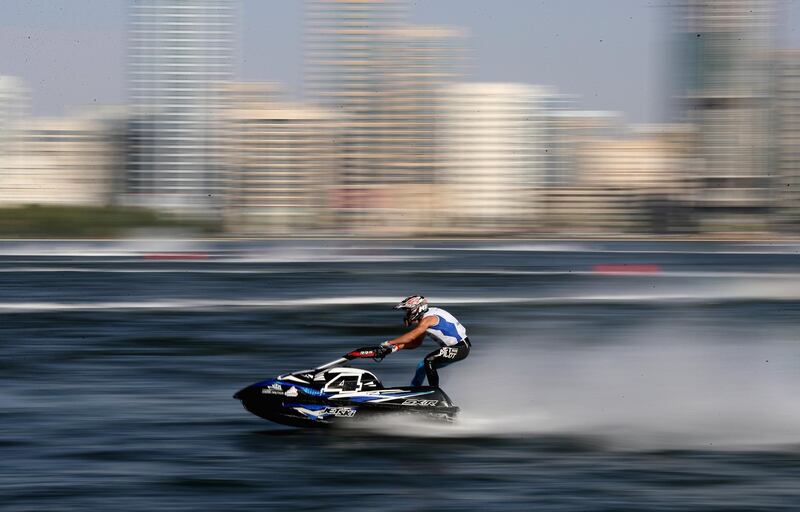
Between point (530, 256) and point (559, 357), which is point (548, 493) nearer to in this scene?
A: point (559, 357)

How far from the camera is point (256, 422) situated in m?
19.6

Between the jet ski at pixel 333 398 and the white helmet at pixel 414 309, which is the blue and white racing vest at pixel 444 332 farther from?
the jet ski at pixel 333 398

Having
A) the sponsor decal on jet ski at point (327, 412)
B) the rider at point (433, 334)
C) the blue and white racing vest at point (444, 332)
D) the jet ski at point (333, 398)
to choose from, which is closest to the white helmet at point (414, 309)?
the rider at point (433, 334)

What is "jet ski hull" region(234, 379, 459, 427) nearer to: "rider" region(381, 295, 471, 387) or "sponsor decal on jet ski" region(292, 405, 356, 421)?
"sponsor decal on jet ski" region(292, 405, 356, 421)

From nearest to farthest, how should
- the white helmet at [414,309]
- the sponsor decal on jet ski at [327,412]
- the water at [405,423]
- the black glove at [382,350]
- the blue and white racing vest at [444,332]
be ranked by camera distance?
the water at [405,423]
the black glove at [382,350]
the white helmet at [414,309]
the sponsor decal on jet ski at [327,412]
the blue and white racing vest at [444,332]

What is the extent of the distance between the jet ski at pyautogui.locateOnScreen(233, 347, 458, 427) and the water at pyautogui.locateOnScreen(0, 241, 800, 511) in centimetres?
41

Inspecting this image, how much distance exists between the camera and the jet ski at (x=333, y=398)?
57.8 feet

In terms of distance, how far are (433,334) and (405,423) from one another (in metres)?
1.33

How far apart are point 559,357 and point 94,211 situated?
539 ft

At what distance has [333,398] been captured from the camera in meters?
17.6

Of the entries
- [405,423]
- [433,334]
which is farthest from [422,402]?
[433,334]

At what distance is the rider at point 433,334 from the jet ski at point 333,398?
411mm

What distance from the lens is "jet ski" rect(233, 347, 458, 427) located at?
57.8 feet

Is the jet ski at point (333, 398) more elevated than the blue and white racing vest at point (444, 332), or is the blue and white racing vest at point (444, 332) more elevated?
the blue and white racing vest at point (444, 332)
